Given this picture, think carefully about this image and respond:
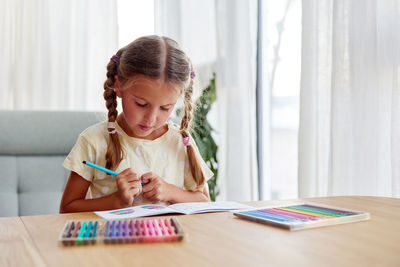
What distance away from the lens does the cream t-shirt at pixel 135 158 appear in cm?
130

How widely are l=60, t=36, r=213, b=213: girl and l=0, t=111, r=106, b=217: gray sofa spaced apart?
0.27m

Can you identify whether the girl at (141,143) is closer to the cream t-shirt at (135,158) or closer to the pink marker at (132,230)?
the cream t-shirt at (135,158)

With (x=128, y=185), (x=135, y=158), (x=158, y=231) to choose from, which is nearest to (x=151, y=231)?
(x=158, y=231)

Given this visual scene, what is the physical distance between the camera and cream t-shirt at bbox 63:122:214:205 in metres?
1.30

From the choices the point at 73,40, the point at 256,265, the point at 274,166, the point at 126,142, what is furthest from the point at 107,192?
the point at 73,40

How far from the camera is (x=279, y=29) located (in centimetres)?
243

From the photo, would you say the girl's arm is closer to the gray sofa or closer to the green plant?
the gray sofa

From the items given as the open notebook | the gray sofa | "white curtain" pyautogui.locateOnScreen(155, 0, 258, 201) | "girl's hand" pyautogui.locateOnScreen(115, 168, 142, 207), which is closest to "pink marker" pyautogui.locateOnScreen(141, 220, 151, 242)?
the open notebook

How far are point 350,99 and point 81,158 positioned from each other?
3.20 ft

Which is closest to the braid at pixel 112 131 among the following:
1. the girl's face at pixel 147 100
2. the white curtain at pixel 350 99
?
the girl's face at pixel 147 100

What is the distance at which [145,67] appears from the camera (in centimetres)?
124

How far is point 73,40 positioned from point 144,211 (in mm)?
2509

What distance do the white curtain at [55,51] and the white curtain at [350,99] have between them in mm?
1750

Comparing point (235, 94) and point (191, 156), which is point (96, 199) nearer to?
point (191, 156)
